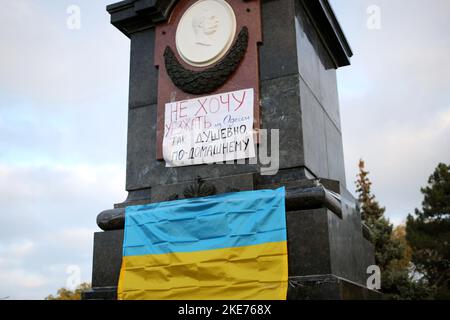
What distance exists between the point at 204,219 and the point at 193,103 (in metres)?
1.75

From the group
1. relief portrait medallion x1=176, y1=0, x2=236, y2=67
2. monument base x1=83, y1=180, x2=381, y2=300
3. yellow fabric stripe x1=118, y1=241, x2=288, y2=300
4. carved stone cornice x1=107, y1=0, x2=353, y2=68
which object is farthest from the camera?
carved stone cornice x1=107, y1=0, x2=353, y2=68

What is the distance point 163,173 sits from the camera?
700cm

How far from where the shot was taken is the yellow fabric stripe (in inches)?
217

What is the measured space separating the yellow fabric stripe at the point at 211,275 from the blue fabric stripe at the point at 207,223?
10 cm

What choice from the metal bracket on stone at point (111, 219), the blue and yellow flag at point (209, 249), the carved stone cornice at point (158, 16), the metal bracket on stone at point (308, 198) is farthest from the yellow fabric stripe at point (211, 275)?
the carved stone cornice at point (158, 16)

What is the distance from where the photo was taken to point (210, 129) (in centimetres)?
675

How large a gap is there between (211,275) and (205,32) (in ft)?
11.2

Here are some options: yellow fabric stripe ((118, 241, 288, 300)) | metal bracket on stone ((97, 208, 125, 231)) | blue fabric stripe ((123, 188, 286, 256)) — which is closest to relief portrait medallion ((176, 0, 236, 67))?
blue fabric stripe ((123, 188, 286, 256))

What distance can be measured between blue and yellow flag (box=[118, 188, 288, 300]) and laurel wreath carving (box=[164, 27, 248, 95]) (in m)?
1.62

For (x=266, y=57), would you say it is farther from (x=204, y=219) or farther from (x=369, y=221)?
(x=369, y=221)

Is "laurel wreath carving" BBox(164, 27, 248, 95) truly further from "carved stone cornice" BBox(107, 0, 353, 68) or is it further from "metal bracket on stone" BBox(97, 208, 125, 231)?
"metal bracket on stone" BBox(97, 208, 125, 231)

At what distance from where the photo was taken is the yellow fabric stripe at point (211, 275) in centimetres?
552

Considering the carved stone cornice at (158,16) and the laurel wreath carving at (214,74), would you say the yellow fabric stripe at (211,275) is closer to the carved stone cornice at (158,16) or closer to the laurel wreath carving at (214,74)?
the laurel wreath carving at (214,74)
